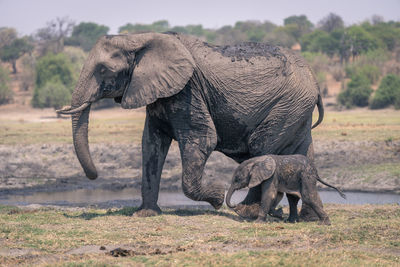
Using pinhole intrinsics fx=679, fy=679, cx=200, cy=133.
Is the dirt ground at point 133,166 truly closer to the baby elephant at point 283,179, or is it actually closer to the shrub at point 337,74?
the baby elephant at point 283,179

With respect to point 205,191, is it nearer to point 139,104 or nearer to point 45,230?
point 139,104

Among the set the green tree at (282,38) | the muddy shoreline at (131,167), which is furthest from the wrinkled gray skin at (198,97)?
the green tree at (282,38)

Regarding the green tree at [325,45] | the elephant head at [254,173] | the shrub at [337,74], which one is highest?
the green tree at [325,45]

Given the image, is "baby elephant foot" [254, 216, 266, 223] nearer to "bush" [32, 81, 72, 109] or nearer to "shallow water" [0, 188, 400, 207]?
"shallow water" [0, 188, 400, 207]

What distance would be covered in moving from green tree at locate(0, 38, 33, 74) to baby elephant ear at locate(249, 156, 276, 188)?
60.4 meters

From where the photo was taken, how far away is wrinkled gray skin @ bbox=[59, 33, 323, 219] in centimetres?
1002

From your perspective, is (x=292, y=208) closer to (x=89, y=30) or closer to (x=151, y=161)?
(x=151, y=161)

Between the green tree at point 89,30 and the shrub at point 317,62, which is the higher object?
the green tree at point 89,30

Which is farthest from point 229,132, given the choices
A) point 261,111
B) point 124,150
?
point 124,150

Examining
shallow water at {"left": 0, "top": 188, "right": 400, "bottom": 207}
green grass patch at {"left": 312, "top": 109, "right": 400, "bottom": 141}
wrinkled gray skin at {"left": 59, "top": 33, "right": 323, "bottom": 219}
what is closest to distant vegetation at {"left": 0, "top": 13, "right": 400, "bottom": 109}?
green grass patch at {"left": 312, "top": 109, "right": 400, "bottom": 141}

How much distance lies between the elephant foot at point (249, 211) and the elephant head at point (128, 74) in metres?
2.11

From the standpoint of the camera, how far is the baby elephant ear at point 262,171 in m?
9.71

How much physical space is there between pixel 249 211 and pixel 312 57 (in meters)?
48.0

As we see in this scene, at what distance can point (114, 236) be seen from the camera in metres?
8.77
